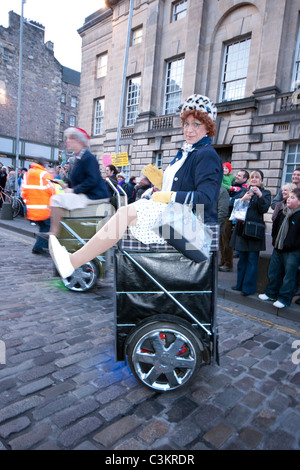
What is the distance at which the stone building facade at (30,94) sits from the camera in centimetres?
3369

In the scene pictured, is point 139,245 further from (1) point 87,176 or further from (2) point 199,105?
(1) point 87,176

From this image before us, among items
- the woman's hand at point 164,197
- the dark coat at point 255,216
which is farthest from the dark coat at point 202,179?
the dark coat at point 255,216

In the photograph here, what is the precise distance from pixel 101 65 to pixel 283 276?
21270 millimetres

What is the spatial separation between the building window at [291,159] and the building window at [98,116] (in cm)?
1348

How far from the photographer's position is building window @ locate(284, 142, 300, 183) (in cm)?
1178

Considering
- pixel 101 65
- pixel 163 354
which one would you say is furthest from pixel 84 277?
pixel 101 65

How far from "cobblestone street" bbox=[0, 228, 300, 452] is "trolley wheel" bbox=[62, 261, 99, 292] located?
765mm

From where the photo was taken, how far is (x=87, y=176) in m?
3.87

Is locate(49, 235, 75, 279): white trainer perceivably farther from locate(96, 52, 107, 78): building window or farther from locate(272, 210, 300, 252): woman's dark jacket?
locate(96, 52, 107, 78): building window

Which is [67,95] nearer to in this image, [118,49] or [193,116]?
[118,49]

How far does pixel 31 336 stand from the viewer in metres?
3.01

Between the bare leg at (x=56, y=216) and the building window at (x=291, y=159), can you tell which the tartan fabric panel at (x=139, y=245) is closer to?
the bare leg at (x=56, y=216)

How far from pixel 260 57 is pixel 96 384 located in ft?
46.1

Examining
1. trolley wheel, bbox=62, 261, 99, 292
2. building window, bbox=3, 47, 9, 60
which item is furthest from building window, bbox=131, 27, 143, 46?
building window, bbox=3, 47, 9, 60
